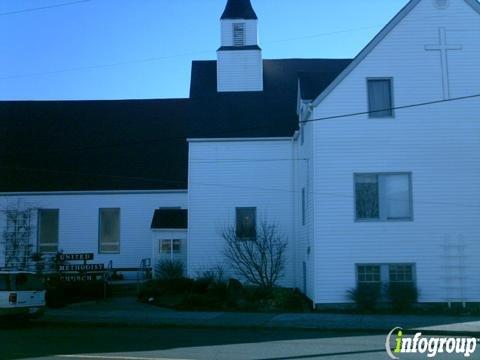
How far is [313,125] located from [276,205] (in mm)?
6417

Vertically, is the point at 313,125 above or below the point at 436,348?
above

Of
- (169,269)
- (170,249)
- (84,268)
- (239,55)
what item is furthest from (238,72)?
(84,268)

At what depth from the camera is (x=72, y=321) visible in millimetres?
18219

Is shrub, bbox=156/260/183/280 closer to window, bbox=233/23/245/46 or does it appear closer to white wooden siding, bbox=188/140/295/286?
white wooden siding, bbox=188/140/295/286

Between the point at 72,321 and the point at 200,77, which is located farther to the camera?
the point at 200,77

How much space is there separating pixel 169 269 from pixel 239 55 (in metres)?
11.0

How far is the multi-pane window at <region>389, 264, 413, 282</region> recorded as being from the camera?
20703 millimetres

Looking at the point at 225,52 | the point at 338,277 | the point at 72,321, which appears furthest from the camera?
the point at 225,52

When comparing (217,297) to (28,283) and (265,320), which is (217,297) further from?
(28,283)

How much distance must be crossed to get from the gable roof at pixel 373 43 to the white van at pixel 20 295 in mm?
10621

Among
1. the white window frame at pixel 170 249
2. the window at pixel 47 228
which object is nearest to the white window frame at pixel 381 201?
the white window frame at pixel 170 249

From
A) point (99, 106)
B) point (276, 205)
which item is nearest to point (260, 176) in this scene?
point (276, 205)

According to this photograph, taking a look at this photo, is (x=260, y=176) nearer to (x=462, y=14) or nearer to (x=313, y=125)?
(x=313, y=125)

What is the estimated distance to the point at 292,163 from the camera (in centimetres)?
2712
